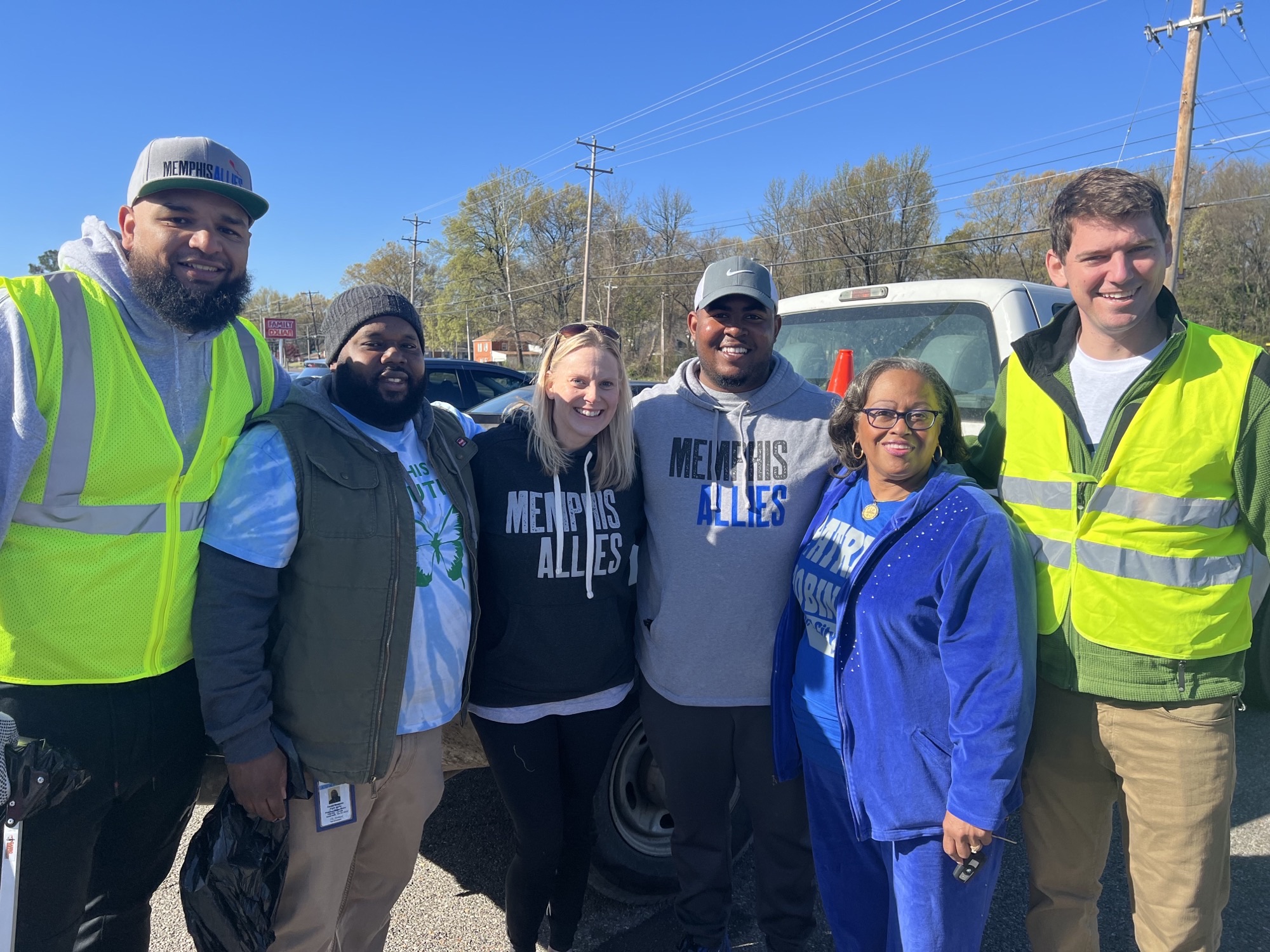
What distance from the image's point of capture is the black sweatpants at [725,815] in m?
2.47

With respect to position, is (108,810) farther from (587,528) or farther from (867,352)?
(867,352)

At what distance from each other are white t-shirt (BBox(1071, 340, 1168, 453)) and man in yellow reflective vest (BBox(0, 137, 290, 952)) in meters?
2.29

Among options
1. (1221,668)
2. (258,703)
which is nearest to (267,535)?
(258,703)

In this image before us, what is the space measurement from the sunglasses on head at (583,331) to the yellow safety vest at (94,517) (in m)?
1.11

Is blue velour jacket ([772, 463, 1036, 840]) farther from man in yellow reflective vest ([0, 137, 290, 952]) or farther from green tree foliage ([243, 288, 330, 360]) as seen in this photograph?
green tree foliage ([243, 288, 330, 360])

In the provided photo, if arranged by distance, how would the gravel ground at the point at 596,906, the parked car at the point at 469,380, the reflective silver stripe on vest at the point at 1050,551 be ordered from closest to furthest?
the reflective silver stripe on vest at the point at 1050,551 < the gravel ground at the point at 596,906 < the parked car at the point at 469,380

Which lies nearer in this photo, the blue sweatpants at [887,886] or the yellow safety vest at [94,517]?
the yellow safety vest at [94,517]

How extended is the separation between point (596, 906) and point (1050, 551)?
2.16 meters

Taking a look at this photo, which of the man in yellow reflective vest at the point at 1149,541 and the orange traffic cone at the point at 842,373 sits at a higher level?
the orange traffic cone at the point at 842,373

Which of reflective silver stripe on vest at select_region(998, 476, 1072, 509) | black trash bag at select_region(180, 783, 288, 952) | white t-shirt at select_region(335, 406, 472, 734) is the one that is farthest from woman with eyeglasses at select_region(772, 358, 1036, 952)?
black trash bag at select_region(180, 783, 288, 952)

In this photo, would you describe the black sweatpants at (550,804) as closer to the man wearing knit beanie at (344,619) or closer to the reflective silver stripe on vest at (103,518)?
the man wearing knit beanie at (344,619)

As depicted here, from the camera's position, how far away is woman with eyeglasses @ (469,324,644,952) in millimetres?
2336

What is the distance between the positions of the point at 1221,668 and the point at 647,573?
1.60 metres

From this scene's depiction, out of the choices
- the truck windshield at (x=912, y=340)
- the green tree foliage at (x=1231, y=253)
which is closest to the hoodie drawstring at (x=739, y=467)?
the truck windshield at (x=912, y=340)
